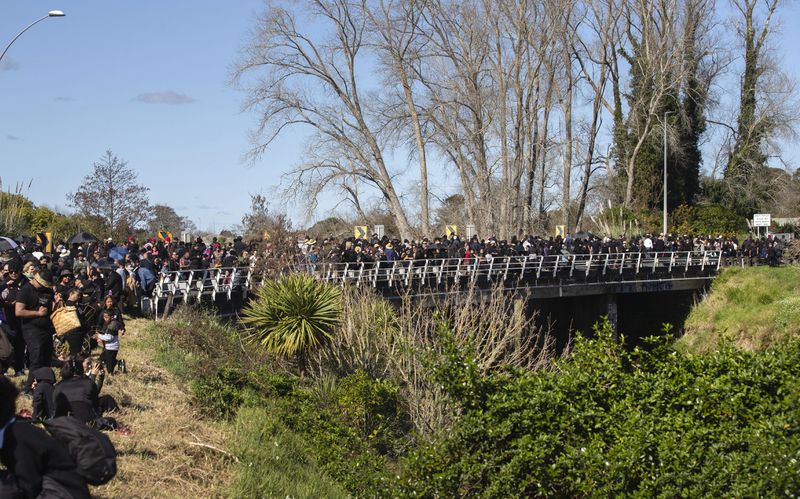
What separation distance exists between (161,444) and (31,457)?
695 cm

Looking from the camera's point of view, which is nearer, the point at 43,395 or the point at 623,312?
the point at 43,395

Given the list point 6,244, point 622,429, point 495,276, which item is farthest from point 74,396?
point 495,276

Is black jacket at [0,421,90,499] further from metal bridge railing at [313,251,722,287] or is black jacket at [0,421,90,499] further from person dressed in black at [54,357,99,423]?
metal bridge railing at [313,251,722,287]

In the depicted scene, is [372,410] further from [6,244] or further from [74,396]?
[6,244]

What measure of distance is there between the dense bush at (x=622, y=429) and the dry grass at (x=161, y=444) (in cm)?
297

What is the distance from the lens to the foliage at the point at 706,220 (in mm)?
63719

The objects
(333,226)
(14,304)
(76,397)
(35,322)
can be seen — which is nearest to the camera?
(76,397)

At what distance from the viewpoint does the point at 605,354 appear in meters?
13.6

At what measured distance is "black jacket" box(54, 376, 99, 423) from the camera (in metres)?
10.3

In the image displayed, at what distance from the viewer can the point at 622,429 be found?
40.0ft

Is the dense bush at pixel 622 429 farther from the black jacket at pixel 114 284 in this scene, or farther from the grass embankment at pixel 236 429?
the black jacket at pixel 114 284

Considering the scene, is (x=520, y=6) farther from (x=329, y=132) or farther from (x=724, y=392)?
(x=724, y=392)

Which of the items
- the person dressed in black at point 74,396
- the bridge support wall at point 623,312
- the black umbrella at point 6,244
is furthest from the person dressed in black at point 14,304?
the bridge support wall at point 623,312

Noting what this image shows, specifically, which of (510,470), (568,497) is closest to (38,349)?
(510,470)
